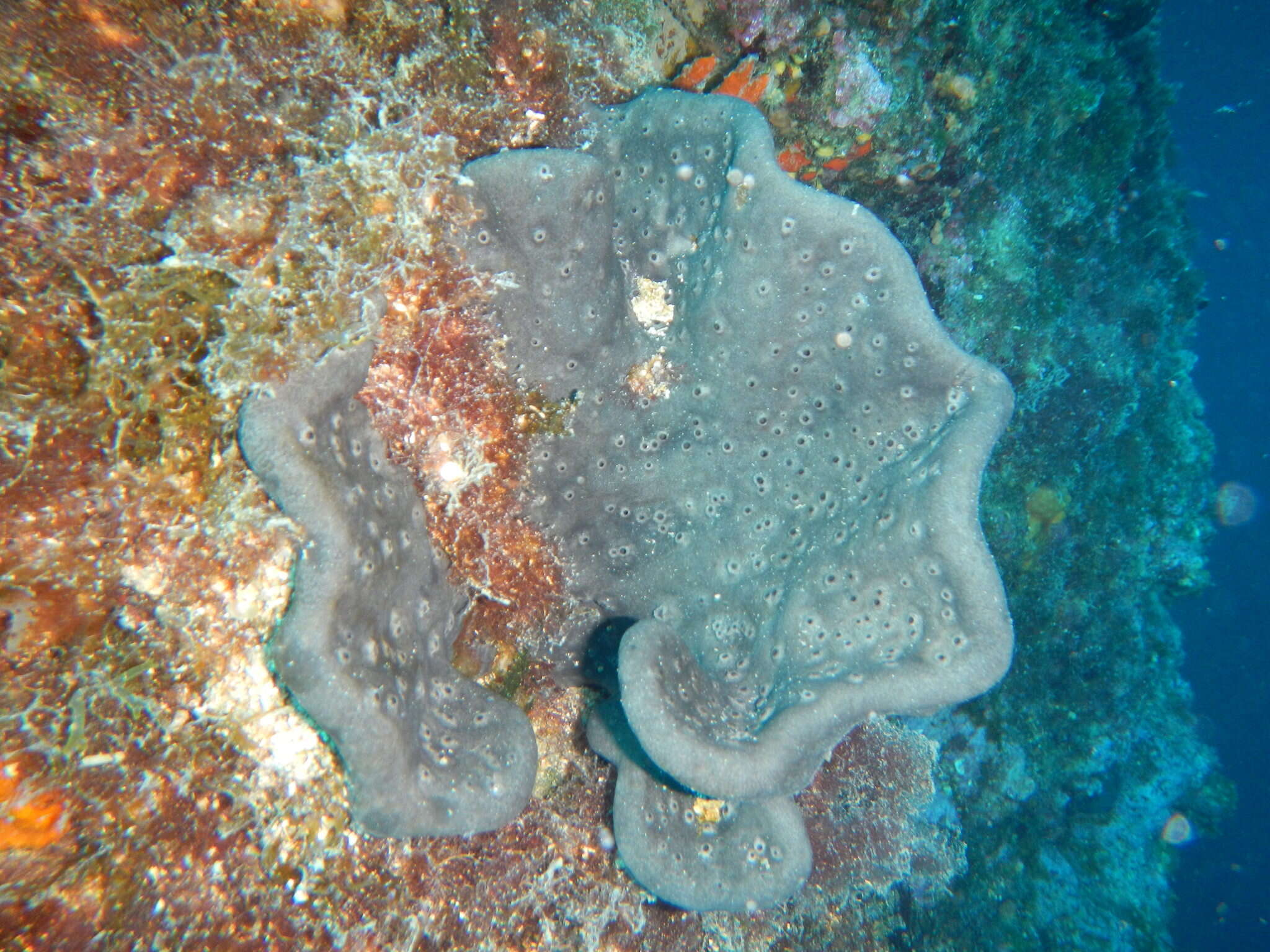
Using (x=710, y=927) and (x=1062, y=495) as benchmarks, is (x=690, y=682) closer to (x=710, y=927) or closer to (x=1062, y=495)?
(x=710, y=927)

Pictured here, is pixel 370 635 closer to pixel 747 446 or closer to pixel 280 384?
pixel 280 384

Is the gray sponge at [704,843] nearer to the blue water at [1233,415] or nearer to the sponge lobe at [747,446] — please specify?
the sponge lobe at [747,446]

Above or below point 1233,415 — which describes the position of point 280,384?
above

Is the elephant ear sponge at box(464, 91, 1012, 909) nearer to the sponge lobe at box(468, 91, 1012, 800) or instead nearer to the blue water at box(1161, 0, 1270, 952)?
the sponge lobe at box(468, 91, 1012, 800)

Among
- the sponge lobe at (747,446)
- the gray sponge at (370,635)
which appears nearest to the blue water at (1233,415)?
the sponge lobe at (747,446)

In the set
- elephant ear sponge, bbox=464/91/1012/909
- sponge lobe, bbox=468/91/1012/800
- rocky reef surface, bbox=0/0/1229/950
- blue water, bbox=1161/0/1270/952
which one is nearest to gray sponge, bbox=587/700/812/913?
elephant ear sponge, bbox=464/91/1012/909

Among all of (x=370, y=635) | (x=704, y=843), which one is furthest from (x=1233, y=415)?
(x=370, y=635)
